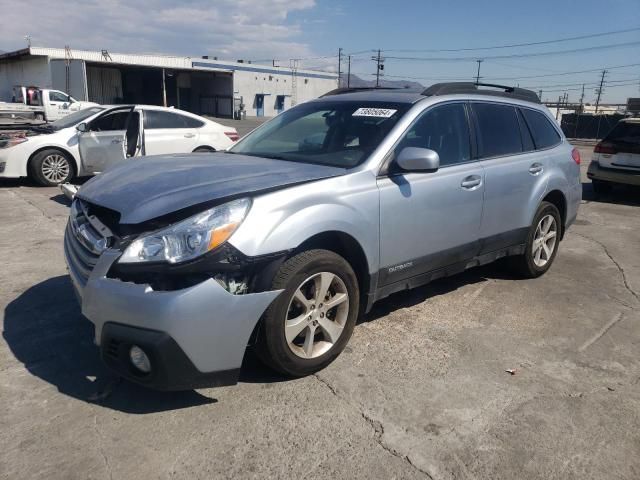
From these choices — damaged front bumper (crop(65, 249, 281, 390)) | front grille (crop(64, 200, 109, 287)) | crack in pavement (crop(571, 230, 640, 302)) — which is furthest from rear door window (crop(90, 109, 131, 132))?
crack in pavement (crop(571, 230, 640, 302))

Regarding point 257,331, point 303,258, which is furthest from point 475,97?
point 257,331

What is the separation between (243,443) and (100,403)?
0.89 meters

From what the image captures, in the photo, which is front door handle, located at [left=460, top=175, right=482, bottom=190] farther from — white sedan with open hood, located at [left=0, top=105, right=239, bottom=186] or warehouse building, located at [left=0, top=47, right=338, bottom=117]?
warehouse building, located at [left=0, top=47, right=338, bottom=117]

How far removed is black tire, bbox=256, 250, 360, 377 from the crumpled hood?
47 centimetres

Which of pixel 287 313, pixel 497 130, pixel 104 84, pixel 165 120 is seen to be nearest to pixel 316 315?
pixel 287 313

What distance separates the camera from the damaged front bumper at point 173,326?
2.54 metres

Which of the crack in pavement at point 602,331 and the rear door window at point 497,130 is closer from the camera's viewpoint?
the crack in pavement at point 602,331

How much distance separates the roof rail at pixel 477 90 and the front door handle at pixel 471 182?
0.71 metres

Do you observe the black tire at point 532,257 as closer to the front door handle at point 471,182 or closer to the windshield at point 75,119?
the front door handle at point 471,182

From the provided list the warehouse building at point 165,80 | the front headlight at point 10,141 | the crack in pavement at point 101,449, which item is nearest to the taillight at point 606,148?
the crack in pavement at point 101,449

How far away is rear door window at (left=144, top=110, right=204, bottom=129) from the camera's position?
9695 millimetres

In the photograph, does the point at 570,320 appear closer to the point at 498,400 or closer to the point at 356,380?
the point at 498,400

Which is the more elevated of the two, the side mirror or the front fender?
the side mirror

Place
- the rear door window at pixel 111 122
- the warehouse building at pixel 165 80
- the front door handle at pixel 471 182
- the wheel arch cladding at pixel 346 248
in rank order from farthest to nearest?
1. the warehouse building at pixel 165 80
2. the rear door window at pixel 111 122
3. the front door handle at pixel 471 182
4. the wheel arch cladding at pixel 346 248
